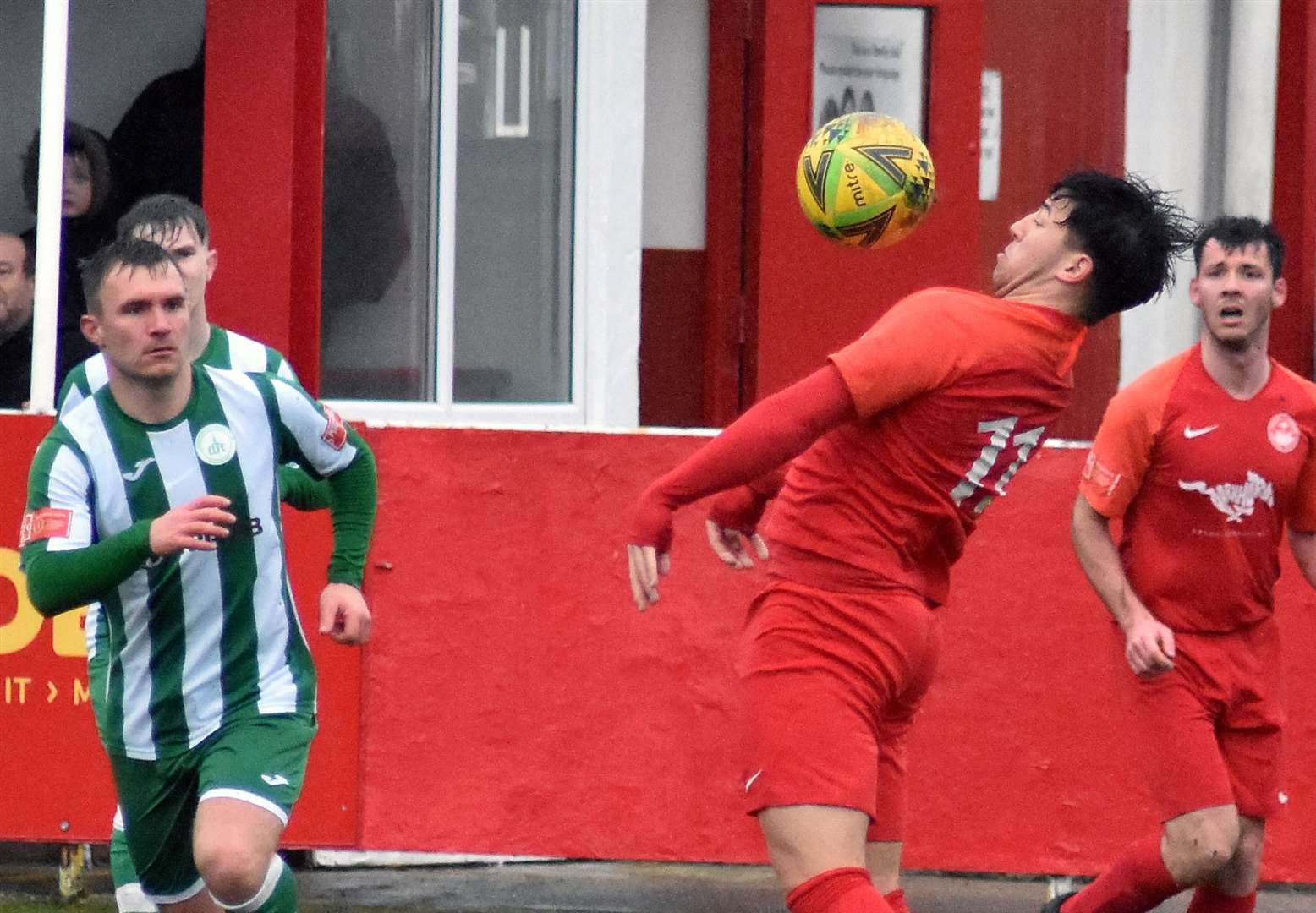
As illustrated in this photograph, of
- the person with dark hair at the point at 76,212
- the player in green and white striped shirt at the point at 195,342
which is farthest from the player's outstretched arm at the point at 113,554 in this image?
the person with dark hair at the point at 76,212

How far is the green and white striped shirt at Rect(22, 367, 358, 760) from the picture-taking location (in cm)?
501

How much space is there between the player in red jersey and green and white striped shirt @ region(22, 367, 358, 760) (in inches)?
45.5

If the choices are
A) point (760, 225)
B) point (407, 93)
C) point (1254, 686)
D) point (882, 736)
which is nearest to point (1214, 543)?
point (1254, 686)

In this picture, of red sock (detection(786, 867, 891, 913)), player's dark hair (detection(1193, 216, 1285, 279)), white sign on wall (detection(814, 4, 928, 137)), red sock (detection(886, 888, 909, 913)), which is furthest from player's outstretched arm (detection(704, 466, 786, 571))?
white sign on wall (detection(814, 4, 928, 137))

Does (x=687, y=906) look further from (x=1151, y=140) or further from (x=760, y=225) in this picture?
(x=1151, y=140)

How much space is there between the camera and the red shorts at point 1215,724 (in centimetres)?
604

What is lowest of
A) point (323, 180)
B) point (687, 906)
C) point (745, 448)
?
point (687, 906)

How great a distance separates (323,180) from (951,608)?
124 inches

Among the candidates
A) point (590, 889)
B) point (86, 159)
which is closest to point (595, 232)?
point (86, 159)

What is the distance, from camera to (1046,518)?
7.27 meters

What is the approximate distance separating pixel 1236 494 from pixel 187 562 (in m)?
2.98

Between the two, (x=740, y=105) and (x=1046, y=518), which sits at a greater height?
(x=740, y=105)

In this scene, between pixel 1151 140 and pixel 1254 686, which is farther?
pixel 1151 140

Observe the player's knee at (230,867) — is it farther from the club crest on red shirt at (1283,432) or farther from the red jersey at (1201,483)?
the club crest on red shirt at (1283,432)
